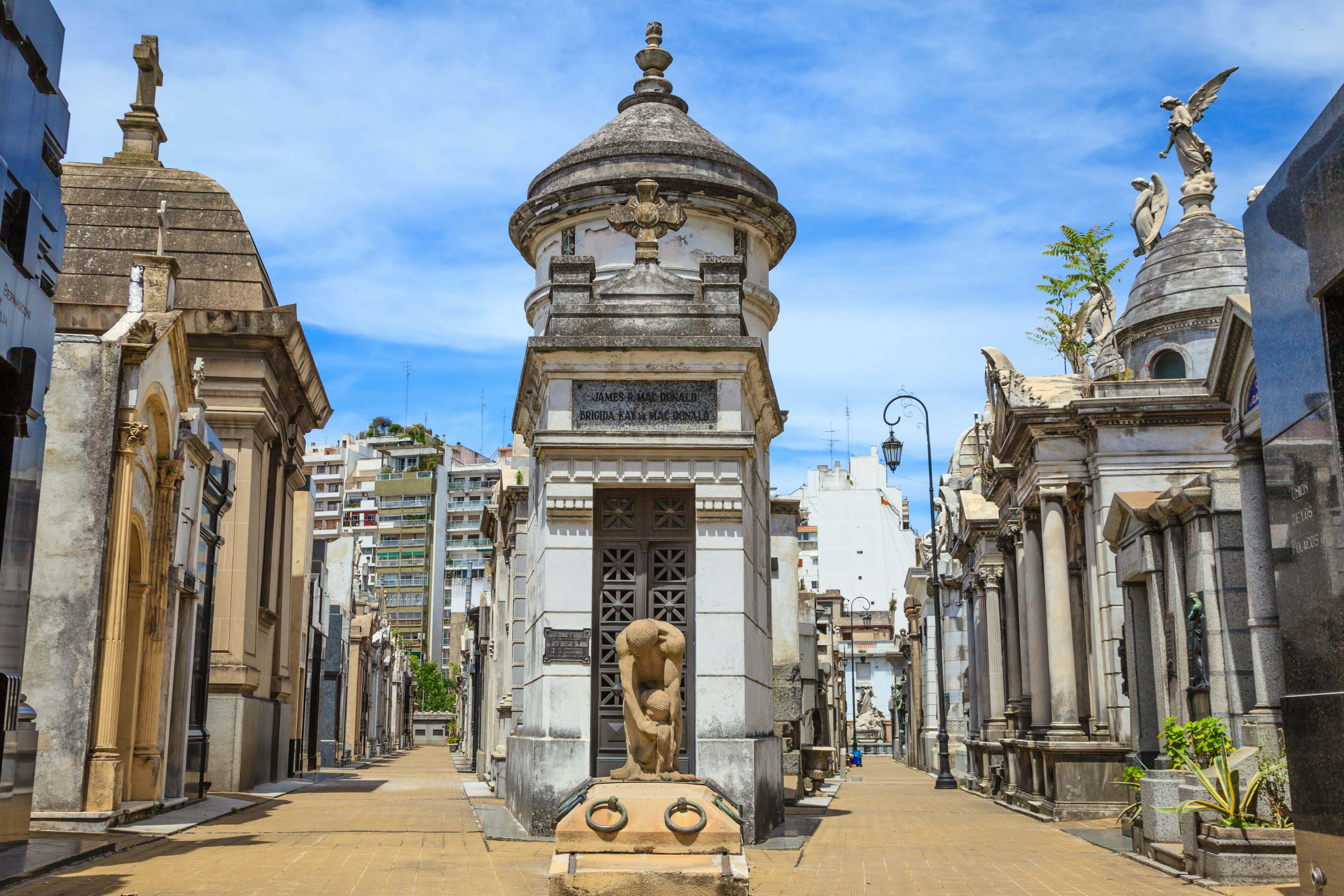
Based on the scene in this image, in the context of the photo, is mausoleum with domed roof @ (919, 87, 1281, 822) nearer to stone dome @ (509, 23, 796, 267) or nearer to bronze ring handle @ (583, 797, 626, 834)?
stone dome @ (509, 23, 796, 267)

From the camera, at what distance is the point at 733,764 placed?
12.6m

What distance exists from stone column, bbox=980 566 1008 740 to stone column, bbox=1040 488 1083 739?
234 inches

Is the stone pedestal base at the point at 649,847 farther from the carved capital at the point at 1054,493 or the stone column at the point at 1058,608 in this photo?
the carved capital at the point at 1054,493

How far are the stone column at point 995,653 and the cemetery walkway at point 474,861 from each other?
7.66m

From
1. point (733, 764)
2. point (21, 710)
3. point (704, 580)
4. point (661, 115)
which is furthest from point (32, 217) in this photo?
point (661, 115)

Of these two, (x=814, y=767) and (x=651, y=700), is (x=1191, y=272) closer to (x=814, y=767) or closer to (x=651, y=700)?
(x=814, y=767)

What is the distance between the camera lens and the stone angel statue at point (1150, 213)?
23.3 m

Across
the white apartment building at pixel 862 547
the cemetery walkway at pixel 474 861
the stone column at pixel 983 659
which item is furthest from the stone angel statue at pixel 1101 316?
the white apartment building at pixel 862 547

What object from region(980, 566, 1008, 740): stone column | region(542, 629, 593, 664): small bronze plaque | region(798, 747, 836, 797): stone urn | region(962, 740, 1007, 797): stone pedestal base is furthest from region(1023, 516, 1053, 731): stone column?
region(542, 629, 593, 664): small bronze plaque

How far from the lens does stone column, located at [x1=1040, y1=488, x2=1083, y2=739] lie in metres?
19.6

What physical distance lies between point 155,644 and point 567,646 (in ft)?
22.3

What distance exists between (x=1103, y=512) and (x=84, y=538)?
14.1m

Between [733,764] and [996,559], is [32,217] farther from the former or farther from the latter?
[996,559]

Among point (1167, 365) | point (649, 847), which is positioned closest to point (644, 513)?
point (649, 847)
